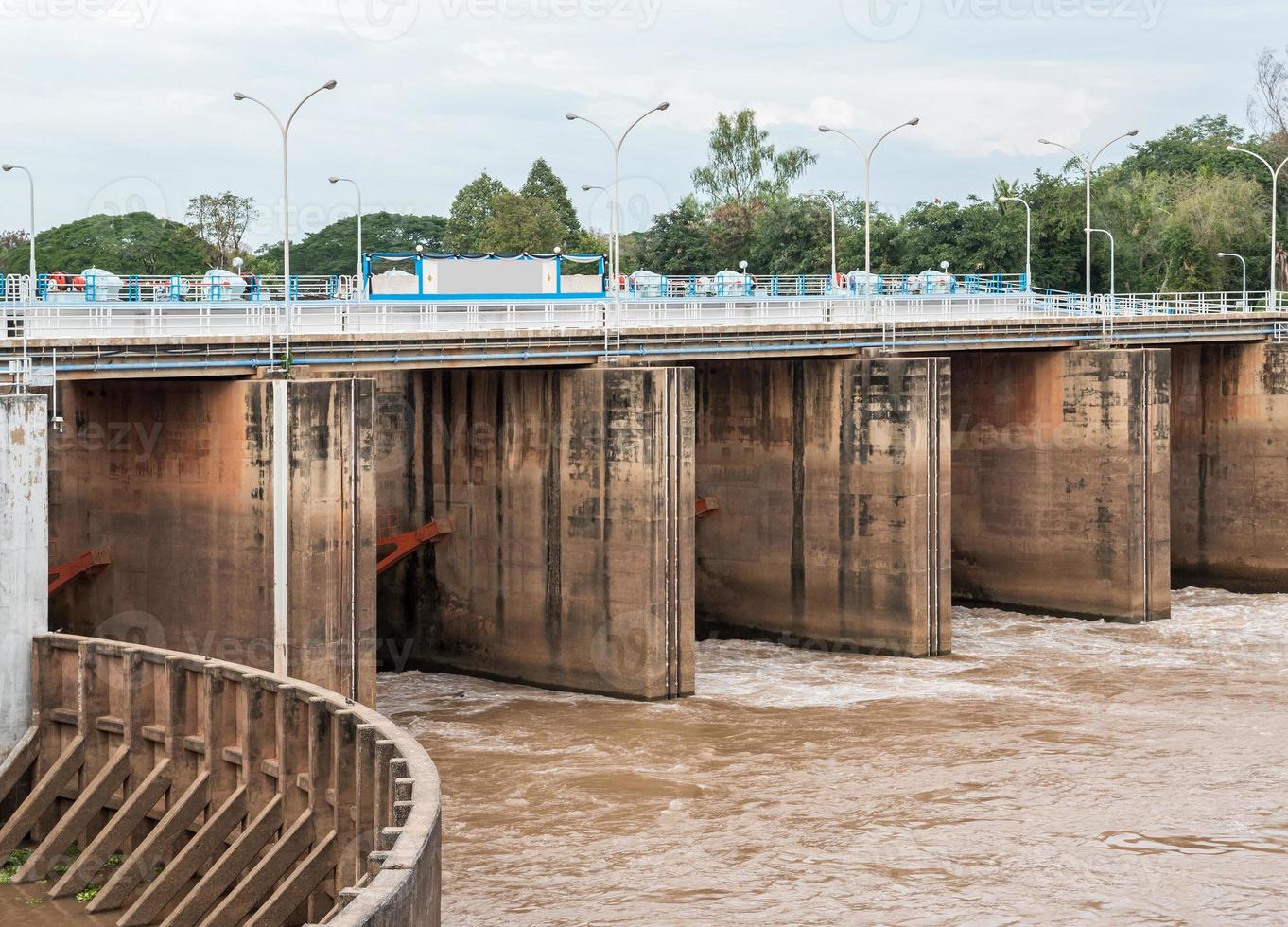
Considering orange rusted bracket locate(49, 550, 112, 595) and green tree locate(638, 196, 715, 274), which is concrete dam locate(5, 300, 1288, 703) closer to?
orange rusted bracket locate(49, 550, 112, 595)

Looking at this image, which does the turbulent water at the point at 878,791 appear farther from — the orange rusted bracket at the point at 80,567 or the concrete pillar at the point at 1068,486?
the orange rusted bracket at the point at 80,567

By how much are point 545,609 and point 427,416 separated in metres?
6.21

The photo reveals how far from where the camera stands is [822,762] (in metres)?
32.2

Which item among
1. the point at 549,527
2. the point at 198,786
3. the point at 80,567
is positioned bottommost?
the point at 198,786

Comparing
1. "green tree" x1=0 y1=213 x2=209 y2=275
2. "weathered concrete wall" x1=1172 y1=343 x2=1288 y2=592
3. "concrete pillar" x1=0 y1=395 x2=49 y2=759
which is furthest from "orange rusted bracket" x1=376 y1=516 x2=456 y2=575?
"green tree" x1=0 y1=213 x2=209 y2=275

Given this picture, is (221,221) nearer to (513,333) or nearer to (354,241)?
(354,241)

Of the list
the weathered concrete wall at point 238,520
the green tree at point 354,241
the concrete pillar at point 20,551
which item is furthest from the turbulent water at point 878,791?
the green tree at point 354,241

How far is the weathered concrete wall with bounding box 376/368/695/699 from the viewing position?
36.7m

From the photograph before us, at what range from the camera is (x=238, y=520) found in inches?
1229

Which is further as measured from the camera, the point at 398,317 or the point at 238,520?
the point at 398,317

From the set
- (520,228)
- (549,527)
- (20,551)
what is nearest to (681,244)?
(520,228)

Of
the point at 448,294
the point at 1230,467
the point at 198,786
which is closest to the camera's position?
the point at 198,786

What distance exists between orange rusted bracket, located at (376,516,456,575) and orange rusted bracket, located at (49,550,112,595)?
23.8 ft

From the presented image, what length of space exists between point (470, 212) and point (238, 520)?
82041 millimetres
